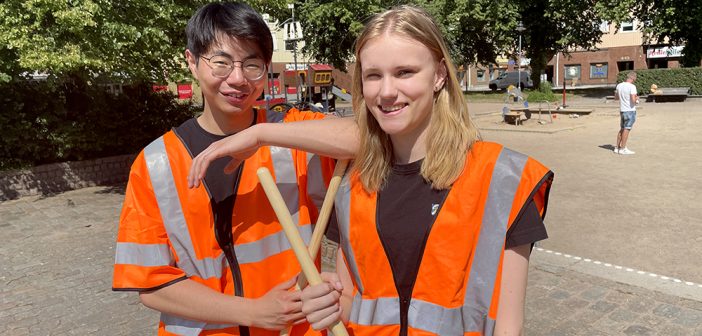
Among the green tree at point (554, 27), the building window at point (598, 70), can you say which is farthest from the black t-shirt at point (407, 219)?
the building window at point (598, 70)

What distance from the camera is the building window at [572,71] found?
177 feet

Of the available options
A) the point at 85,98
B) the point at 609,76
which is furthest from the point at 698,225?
the point at 609,76

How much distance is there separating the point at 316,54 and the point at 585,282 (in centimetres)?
2917

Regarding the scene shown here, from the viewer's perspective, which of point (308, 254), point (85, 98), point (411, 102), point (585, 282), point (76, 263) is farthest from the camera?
point (85, 98)

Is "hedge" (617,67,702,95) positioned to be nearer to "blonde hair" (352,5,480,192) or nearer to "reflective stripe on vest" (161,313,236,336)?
"blonde hair" (352,5,480,192)

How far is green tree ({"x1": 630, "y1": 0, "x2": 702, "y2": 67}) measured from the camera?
92.6 ft

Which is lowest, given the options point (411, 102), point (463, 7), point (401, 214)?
point (401, 214)

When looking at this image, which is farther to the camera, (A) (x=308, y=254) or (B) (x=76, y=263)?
(B) (x=76, y=263)

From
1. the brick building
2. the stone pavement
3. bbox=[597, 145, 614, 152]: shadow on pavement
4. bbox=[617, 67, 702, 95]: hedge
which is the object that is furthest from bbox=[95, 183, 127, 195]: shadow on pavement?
the brick building

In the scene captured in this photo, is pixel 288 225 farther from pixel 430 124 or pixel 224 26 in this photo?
pixel 224 26

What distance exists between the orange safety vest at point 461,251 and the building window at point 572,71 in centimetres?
5699

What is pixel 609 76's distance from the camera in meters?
52.1

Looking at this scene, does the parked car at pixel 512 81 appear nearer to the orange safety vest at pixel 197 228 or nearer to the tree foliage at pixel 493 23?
the tree foliage at pixel 493 23

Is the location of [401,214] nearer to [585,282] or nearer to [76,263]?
[585,282]
